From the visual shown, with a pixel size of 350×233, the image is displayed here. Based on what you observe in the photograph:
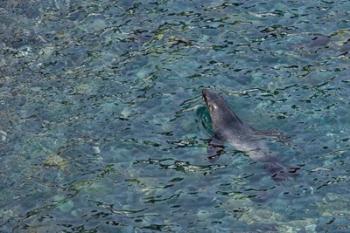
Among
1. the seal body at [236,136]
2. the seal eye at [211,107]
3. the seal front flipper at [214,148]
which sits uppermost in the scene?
the seal eye at [211,107]

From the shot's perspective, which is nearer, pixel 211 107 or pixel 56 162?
pixel 56 162

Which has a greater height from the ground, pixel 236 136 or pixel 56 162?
pixel 236 136

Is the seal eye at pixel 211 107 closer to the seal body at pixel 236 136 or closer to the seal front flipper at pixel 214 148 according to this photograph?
the seal body at pixel 236 136

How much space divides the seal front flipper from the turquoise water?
12 centimetres

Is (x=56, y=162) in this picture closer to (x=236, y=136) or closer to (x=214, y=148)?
(x=214, y=148)

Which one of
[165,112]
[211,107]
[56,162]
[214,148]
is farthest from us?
[165,112]

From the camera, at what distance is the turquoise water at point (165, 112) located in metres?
10.4

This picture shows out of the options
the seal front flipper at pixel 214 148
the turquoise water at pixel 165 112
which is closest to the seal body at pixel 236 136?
the seal front flipper at pixel 214 148

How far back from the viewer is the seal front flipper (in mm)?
11203

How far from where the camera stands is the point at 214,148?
37.4 feet

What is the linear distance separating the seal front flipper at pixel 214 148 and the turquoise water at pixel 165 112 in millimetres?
118

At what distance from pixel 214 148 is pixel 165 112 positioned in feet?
4.02

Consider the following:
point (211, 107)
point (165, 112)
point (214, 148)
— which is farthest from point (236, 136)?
point (165, 112)

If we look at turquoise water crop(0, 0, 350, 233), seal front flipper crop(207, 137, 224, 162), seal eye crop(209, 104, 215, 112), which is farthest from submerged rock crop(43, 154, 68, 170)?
seal eye crop(209, 104, 215, 112)
